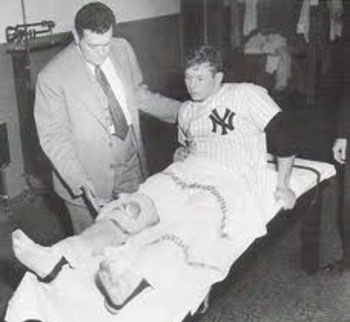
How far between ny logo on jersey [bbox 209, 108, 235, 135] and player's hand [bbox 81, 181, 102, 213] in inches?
23.3

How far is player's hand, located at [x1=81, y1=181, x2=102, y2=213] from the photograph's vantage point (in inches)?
97.9

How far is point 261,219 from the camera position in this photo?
2305 millimetres

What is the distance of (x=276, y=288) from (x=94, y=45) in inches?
58.7

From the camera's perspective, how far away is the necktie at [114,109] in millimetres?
2600

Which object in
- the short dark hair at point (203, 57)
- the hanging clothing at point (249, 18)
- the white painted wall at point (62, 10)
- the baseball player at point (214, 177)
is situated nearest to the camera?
the baseball player at point (214, 177)

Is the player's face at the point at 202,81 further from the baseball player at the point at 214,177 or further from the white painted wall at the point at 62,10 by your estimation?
the white painted wall at the point at 62,10

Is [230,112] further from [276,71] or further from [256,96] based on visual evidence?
[276,71]

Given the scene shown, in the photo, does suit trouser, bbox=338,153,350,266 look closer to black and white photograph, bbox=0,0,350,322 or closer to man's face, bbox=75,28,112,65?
black and white photograph, bbox=0,0,350,322

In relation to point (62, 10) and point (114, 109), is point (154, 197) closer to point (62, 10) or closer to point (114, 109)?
point (114, 109)

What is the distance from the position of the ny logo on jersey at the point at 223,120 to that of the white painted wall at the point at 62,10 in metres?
2.18

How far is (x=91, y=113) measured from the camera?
102 inches

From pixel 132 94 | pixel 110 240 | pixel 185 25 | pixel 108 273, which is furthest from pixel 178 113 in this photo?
pixel 185 25

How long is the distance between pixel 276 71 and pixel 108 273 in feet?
14.8

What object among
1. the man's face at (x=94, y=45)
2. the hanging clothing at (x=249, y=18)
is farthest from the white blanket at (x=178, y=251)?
the hanging clothing at (x=249, y=18)
